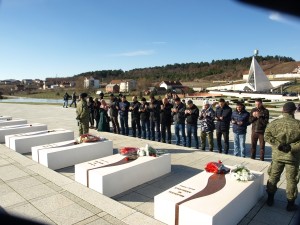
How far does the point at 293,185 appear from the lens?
518 centimetres

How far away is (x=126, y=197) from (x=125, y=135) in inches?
303

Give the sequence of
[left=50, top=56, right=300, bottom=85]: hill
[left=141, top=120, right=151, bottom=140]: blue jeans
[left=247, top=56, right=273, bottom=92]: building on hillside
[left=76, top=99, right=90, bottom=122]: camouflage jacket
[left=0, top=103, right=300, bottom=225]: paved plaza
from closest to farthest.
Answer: [left=0, top=103, right=300, bottom=225]: paved plaza, [left=76, top=99, right=90, bottom=122]: camouflage jacket, [left=141, top=120, right=151, bottom=140]: blue jeans, [left=247, top=56, right=273, bottom=92]: building on hillside, [left=50, top=56, right=300, bottom=85]: hill

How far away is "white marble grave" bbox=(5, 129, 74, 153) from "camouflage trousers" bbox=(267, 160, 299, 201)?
8439mm

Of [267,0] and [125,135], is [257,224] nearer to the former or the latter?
[267,0]

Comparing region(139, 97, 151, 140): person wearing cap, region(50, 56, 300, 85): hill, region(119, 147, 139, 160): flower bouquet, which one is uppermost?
region(50, 56, 300, 85): hill

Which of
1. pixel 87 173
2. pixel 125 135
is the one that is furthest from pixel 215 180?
pixel 125 135

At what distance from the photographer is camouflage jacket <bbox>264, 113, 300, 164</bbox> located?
16.6 ft

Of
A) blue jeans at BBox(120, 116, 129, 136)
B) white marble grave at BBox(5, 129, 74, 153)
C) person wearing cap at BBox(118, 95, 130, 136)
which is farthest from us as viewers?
blue jeans at BBox(120, 116, 129, 136)

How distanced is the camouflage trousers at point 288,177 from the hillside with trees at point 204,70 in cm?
11995

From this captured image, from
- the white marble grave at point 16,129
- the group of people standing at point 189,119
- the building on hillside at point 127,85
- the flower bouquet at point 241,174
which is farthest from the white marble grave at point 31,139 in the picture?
the building on hillside at point 127,85

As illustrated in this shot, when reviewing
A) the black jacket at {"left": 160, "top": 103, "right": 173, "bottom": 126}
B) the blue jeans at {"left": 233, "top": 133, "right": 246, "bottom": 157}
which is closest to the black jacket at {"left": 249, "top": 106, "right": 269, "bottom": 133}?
the blue jeans at {"left": 233, "top": 133, "right": 246, "bottom": 157}

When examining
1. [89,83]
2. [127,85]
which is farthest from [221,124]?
[89,83]

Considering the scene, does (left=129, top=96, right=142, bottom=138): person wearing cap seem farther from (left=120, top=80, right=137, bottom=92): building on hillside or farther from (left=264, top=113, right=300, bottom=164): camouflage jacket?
(left=120, top=80, right=137, bottom=92): building on hillside

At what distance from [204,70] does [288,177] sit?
511 feet
